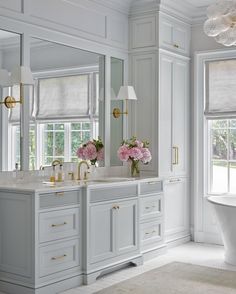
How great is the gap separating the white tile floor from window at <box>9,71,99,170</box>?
1215mm

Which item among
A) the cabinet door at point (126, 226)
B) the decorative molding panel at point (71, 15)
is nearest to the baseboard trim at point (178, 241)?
the cabinet door at point (126, 226)

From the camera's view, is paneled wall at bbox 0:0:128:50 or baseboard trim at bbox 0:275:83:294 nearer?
baseboard trim at bbox 0:275:83:294

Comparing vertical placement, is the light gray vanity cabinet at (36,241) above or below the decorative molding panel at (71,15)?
below

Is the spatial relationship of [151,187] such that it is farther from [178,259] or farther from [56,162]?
[56,162]

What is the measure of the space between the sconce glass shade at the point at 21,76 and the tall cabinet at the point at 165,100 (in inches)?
70.1

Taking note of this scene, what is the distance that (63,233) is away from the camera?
4059 millimetres

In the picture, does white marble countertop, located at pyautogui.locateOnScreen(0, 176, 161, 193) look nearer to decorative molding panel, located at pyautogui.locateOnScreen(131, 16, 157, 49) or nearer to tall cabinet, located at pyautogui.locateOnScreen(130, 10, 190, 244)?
tall cabinet, located at pyautogui.locateOnScreen(130, 10, 190, 244)

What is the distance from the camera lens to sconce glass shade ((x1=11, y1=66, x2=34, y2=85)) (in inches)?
162

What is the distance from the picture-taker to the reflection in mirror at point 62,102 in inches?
178

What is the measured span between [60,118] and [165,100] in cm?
142

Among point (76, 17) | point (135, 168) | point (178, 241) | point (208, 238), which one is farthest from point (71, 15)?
point (208, 238)

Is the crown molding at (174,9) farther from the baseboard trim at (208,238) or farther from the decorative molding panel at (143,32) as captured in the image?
the baseboard trim at (208,238)

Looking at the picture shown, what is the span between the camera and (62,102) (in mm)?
Result: 4840

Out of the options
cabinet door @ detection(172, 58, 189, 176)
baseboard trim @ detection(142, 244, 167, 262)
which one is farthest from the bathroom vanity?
cabinet door @ detection(172, 58, 189, 176)
